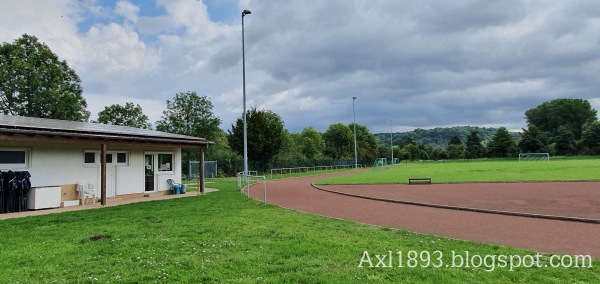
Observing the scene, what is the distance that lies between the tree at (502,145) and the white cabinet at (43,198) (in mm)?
105201

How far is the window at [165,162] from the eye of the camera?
19.5m

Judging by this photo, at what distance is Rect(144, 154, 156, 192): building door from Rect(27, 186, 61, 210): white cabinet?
186 inches

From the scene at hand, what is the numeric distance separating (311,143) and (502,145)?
51.1 m

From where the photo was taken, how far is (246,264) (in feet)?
19.1

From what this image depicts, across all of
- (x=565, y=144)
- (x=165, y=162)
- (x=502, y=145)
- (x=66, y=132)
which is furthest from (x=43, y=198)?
(x=565, y=144)

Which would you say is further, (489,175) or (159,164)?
(489,175)

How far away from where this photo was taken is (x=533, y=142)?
320 ft

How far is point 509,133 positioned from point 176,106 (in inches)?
3442

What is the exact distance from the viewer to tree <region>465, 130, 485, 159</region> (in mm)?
103688

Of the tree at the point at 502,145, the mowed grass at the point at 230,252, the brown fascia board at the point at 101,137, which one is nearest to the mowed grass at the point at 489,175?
the brown fascia board at the point at 101,137

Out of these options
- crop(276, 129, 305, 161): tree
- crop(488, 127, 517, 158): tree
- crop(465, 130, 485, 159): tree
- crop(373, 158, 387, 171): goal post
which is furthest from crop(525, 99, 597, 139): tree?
crop(276, 129, 305, 161): tree

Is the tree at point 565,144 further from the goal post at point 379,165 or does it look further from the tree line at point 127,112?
Result: the goal post at point 379,165

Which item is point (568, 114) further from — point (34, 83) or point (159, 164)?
point (34, 83)

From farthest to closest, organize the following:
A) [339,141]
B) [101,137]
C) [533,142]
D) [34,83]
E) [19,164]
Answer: [533,142] < [339,141] < [34,83] < [101,137] < [19,164]
